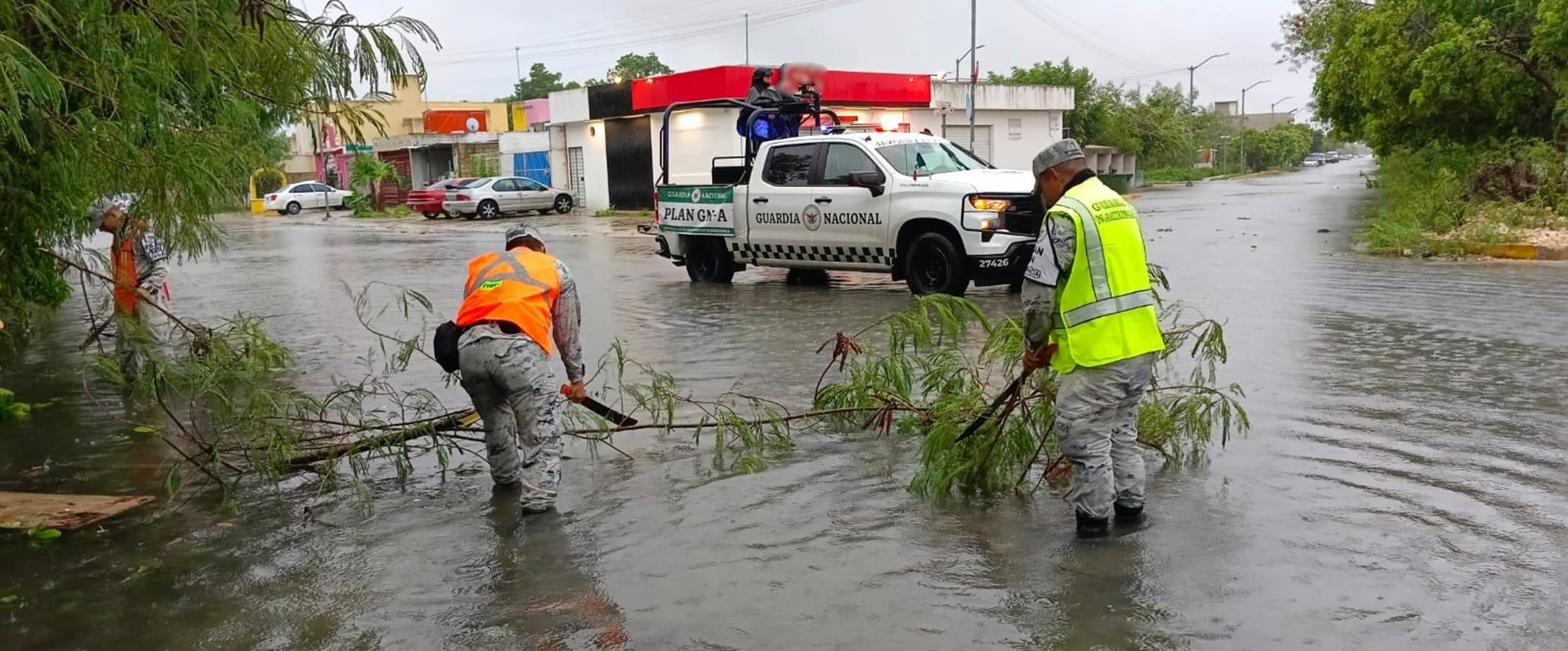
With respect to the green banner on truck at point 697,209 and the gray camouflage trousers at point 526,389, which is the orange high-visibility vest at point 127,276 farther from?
the green banner on truck at point 697,209

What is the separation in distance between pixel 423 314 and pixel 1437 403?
9721 mm

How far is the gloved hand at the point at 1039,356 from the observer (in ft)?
16.8

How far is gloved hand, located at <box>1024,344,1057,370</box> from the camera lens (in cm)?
513

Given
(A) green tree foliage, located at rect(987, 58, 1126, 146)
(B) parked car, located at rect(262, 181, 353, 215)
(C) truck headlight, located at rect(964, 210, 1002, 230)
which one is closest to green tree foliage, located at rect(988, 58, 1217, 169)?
(A) green tree foliage, located at rect(987, 58, 1126, 146)

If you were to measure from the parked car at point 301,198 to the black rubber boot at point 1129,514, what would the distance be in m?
45.8

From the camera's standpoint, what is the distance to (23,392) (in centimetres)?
935

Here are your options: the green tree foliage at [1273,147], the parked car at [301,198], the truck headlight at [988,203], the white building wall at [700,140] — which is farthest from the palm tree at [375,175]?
the green tree foliage at [1273,147]

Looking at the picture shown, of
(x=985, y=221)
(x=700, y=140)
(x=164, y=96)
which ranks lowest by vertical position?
(x=985, y=221)

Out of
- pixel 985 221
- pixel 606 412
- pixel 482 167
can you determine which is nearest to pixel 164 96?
pixel 606 412

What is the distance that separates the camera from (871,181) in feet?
43.0

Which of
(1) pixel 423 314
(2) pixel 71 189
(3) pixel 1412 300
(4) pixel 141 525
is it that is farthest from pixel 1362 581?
(1) pixel 423 314

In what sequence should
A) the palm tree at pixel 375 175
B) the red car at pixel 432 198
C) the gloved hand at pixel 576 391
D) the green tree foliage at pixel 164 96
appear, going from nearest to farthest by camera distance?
the green tree foliage at pixel 164 96, the gloved hand at pixel 576 391, the red car at pixel 432 198, the palm tree at pixel 375 175

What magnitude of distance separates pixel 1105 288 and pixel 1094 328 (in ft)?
0.55

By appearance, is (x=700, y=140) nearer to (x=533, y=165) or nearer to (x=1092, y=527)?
(x=533, y=165)
